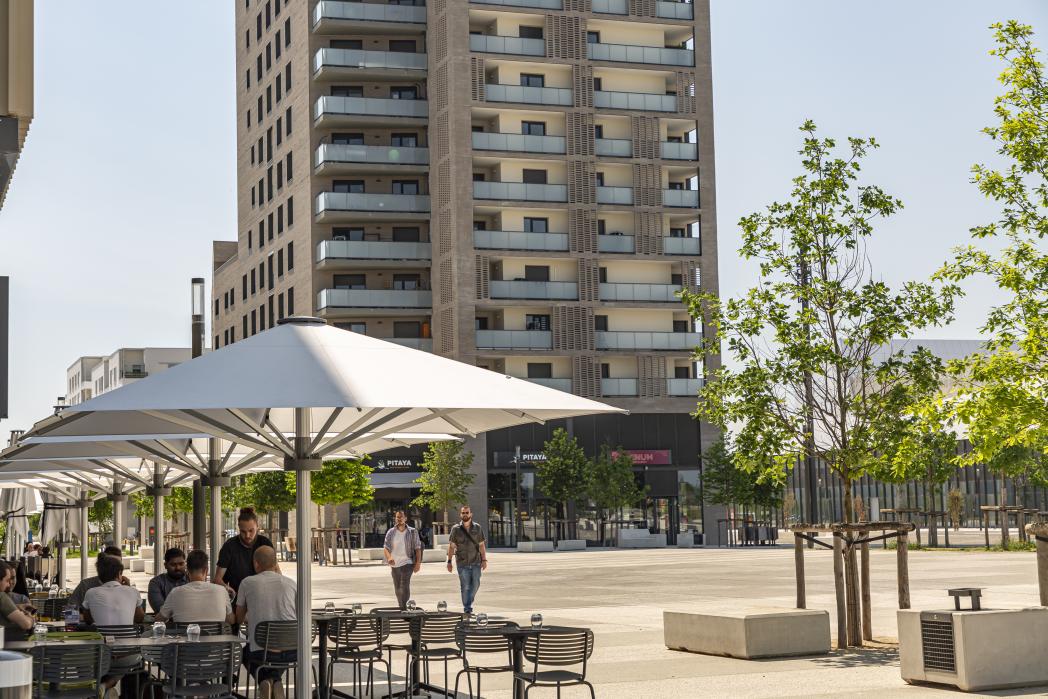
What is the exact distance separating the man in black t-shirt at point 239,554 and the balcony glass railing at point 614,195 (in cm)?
5235

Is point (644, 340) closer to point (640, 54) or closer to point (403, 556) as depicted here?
point (640, 54)

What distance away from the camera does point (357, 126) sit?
221ft

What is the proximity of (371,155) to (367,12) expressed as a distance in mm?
7309

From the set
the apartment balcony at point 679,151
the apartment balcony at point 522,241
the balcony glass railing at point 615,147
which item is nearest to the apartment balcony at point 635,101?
the balcony glass railing at point 615,147

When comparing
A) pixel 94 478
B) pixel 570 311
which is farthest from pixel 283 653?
pixel 570 311

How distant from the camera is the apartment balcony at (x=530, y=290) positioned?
209ft

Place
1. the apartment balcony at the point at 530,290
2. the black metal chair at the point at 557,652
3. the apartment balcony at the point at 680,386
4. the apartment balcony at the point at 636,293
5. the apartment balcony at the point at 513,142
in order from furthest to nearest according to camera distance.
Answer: the apartment balcony at the point at 680,386 → the apartment balcony at the point at 636,293 → the apartment balcony at the point at 513,142 → the apartment balcony at the point at 530,290 → the black metal chair at the point at 557,652

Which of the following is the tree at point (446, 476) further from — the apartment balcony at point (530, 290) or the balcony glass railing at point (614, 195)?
the balcony glass railing at point (614, 195)

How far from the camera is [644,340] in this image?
65688 millimetres

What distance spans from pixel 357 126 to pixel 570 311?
46.5ft

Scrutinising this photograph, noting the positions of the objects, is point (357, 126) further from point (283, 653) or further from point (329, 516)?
point (283, 653)

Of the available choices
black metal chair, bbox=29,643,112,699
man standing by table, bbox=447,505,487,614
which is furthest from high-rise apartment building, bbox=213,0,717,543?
black metal chair, bbox=29,643,112,699

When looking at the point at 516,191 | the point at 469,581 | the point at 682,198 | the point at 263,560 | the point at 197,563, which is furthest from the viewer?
the point at 682,198

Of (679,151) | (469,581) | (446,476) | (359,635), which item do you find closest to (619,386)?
(446,476)
